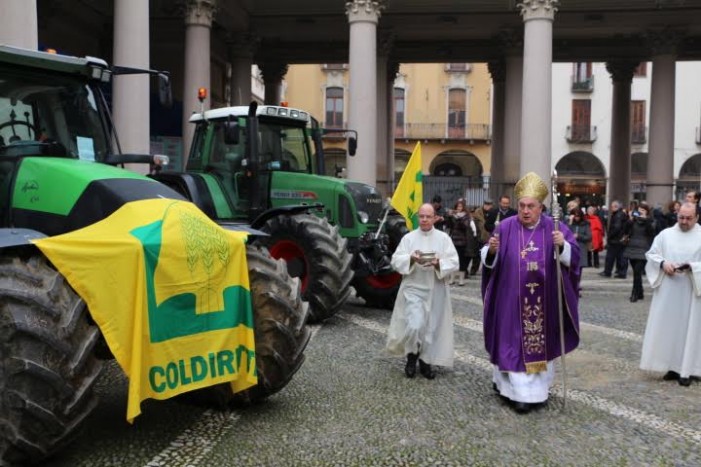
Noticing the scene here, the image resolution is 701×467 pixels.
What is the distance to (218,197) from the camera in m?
9.62

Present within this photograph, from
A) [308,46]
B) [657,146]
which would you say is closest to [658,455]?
[657,146]

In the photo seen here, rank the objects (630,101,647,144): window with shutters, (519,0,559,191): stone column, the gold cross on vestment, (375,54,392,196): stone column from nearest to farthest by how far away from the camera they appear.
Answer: the gold cross on vestment < (519,0,559,191): stone column < (375,54,392,196): stone column < (630,101,647,144): window with shutters

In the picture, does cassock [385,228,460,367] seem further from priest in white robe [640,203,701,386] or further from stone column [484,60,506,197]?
stone column [484,60,506,197]

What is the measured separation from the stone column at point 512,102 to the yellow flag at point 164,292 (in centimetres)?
2027

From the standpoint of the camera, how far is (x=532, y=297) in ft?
19.9

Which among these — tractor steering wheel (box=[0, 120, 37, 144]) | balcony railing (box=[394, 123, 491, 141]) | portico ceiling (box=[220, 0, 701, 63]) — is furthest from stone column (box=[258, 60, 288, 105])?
tractor steering wheel (box=[0, 120, 37, 144])

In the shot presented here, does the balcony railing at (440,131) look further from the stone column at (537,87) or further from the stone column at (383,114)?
the stone column at (537,87)

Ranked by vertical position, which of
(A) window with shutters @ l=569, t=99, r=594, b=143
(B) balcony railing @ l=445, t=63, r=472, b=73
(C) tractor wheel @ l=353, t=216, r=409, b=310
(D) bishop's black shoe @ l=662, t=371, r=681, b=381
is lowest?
(D) bishop's black shoe @ l=662, t=371, r=681, b=381

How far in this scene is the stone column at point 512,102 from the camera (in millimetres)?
24203

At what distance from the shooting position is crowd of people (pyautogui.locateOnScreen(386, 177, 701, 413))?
5984mm

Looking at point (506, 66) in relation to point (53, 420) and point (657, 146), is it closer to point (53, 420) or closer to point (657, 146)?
Result: point (657, 146)

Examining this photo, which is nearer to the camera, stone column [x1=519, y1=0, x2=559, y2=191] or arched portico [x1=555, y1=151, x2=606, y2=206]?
stone column [x1=519, y1=0, x2=559, y2=191]

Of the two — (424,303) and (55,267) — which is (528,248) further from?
(55,267)

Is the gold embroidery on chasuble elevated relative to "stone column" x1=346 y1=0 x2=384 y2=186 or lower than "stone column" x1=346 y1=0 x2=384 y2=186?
lower
